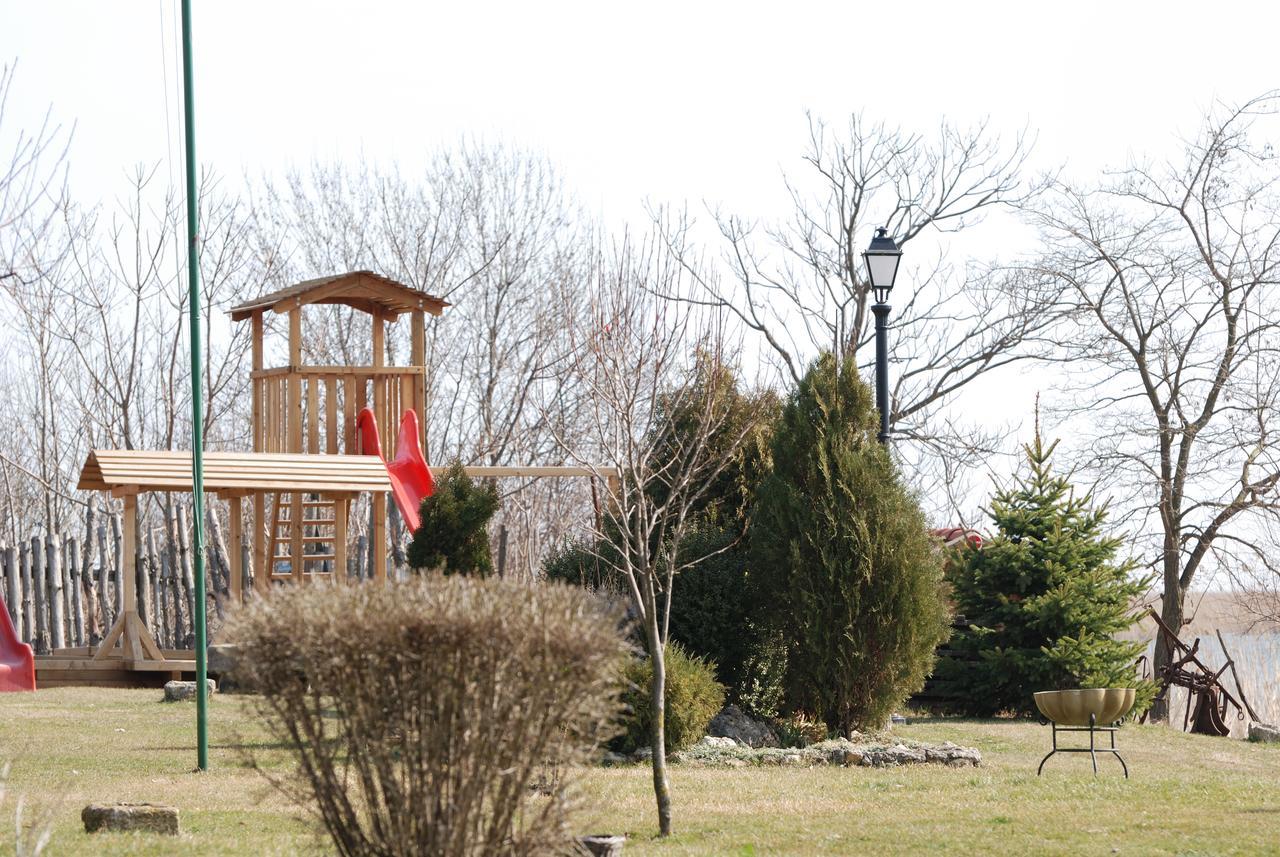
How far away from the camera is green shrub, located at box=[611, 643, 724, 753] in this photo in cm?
1105

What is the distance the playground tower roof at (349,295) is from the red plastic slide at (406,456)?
66.9 inches

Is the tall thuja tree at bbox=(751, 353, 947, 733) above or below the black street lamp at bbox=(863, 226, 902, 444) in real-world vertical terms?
below

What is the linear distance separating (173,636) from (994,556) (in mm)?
10833

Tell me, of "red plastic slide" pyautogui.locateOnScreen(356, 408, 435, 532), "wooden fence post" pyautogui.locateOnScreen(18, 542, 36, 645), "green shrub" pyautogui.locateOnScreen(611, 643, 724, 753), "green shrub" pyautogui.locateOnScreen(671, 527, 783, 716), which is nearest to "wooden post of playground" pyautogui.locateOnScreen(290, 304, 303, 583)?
"red plastic slide" pyautogui.locateOnScreen(356, 408, 435, 532)

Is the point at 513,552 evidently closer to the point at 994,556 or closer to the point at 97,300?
the point at 97,300

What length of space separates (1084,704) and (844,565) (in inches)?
113

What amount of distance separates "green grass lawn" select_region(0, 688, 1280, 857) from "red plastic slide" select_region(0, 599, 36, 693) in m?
0.42

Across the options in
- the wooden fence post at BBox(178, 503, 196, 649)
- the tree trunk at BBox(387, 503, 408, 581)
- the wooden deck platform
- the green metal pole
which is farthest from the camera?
the tree trunk at BBox(387, 503, 408, 581)

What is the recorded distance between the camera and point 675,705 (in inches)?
437

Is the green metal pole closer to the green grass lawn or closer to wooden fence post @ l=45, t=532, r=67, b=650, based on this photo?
the green grass lawn

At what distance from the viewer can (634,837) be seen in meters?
7.51

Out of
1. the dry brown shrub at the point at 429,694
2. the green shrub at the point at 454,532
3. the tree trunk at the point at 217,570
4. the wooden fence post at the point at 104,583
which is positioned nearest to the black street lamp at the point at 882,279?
the green shrub at the point at 454,532

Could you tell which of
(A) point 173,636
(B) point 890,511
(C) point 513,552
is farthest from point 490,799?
(C) point 513,552

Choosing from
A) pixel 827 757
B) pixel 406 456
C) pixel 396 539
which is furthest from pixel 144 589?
pixel 827 757
